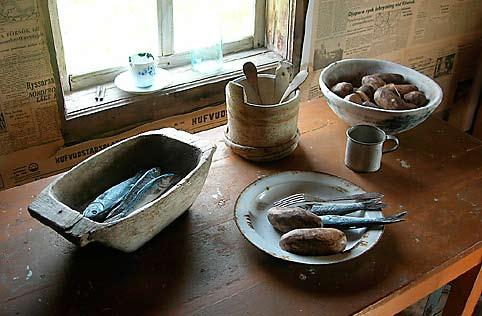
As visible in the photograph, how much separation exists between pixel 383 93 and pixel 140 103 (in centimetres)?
57

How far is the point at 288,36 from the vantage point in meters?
1.49

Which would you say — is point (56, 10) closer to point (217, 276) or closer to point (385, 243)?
point (217, 276)

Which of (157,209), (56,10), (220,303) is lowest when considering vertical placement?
(220,303)

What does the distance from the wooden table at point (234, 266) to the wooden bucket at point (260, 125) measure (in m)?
0.04

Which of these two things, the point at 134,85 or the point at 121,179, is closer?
the point at 121,179

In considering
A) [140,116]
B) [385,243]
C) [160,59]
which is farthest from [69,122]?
[385,243]

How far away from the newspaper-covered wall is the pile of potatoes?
0.36m

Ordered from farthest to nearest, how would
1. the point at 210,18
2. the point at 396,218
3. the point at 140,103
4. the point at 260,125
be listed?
the point at 210,18 < the point at 140,103 < the point at 260,125 < the point at 396,218

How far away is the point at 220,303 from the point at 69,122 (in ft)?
2.11

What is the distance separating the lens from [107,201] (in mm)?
865

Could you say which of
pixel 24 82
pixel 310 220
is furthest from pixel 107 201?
pixel 24 82

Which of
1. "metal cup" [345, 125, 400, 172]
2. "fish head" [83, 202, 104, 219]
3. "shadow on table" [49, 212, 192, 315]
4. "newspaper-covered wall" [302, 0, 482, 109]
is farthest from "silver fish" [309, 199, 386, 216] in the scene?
"newspaper-covered wall" [302, 0, 482, 109]

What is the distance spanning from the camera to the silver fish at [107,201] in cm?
84

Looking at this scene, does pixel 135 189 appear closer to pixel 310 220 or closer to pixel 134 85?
pixel 310 220
